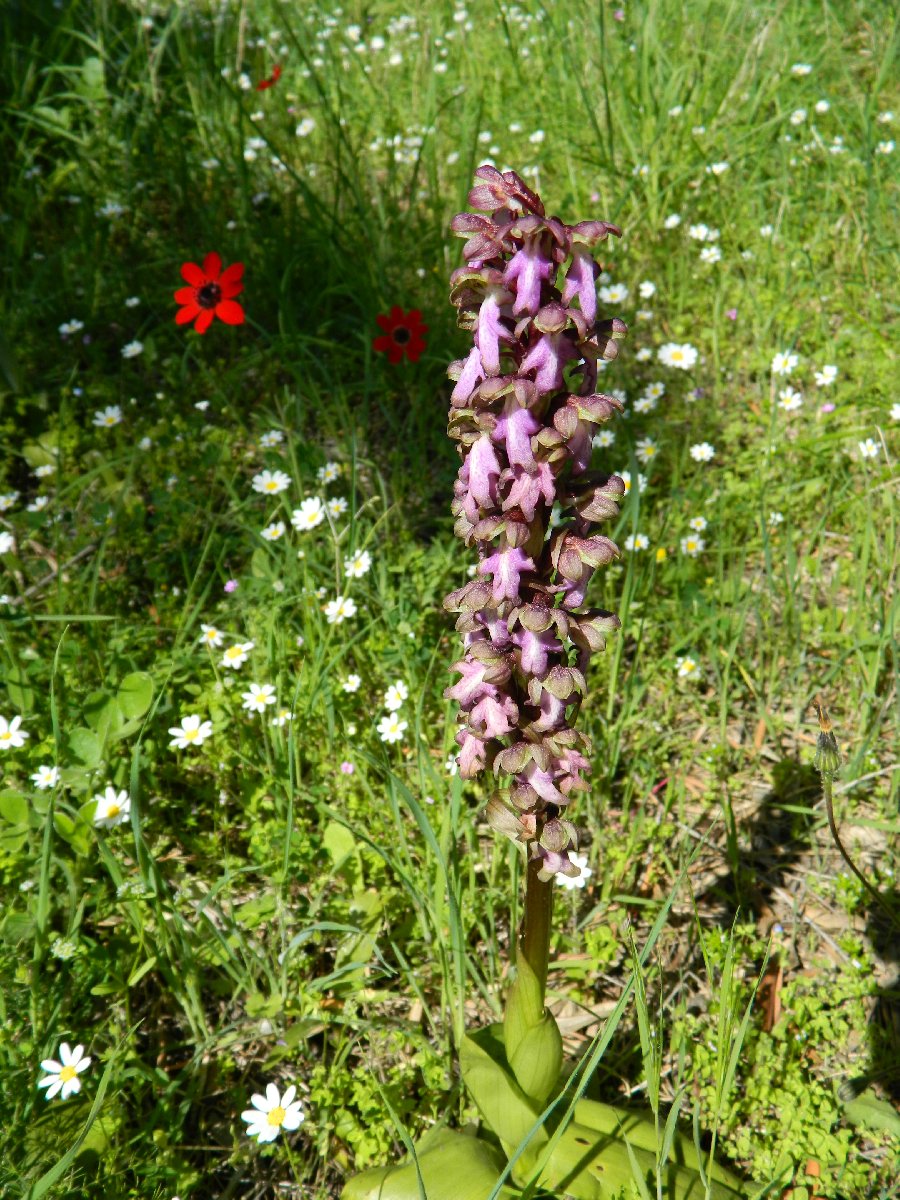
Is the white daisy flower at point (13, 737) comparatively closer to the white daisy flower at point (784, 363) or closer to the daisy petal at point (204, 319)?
the daisy petal at point (204, 319)

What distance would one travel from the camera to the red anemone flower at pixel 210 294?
133 inches

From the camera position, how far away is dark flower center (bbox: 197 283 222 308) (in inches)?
136

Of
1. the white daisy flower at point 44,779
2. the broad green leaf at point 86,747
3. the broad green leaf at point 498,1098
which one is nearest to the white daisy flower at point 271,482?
the broad green leaf at point 86,747

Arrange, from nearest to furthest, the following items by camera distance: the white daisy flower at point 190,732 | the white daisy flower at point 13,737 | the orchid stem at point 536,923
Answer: the orchid stem at point 536,923
the white daisy flower at point 13,737
the white daisy flower at point 190,732

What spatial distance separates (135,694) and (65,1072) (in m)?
0.91

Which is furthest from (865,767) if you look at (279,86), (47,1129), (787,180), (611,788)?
(279,86)

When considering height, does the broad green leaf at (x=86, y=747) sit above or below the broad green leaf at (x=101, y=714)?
below

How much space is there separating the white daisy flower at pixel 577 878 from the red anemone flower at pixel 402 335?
1.92 m

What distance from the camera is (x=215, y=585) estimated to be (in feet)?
10.3

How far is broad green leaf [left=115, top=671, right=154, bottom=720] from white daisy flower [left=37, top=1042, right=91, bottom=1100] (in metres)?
0.82

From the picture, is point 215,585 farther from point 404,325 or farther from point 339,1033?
point 339,1033

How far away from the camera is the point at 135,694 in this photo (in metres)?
2.41

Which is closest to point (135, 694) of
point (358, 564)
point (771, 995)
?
point (358, 564)

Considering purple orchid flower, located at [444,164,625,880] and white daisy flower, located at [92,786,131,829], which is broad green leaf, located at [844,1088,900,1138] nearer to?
purple orchid flower, located at [444,164,625,880]
